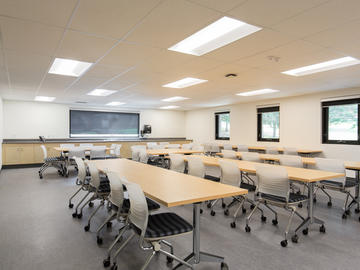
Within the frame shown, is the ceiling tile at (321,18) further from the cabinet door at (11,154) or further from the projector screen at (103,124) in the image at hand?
the projector screen at (103,124)

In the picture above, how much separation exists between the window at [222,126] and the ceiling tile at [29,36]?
8.05 meters

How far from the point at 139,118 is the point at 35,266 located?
9577mm

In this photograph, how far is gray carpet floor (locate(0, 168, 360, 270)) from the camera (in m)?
2.37

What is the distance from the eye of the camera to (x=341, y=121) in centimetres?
664

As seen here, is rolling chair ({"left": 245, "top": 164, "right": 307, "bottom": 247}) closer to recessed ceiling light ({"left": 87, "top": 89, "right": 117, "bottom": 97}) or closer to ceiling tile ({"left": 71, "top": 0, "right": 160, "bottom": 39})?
ceiling tile ({"left": 71, "top": 0, "right": 160, "bottom": 39})

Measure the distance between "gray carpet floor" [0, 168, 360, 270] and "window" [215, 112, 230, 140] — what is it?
21.2ft

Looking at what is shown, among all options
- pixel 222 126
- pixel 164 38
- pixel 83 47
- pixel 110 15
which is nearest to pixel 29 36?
pixel 83 47

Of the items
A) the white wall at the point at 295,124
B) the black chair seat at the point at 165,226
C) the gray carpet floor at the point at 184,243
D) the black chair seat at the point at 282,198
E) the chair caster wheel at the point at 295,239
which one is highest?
the white wall at the point at 295,124

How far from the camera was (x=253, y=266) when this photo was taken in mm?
2322

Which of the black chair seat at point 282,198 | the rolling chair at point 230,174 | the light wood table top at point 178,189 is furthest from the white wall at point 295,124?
the light wood table top at point 178,189

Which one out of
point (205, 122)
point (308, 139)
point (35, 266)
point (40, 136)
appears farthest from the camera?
point (205, 122)

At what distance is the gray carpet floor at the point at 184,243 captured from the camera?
2373mm

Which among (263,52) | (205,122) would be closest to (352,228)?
(263,52)

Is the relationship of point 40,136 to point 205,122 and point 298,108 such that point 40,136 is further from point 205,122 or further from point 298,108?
point 298,108
